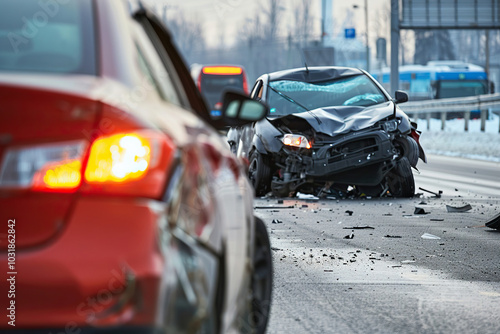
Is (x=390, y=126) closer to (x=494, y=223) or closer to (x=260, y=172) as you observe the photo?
(x=260, y=172)

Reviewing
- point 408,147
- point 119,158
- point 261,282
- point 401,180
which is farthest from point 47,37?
point 401,180

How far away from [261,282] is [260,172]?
9470mm

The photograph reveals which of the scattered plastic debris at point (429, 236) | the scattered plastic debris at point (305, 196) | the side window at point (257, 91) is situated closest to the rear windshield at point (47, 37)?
the scattered plastic debris at point (429, 236)

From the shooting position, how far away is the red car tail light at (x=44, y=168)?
279 centimetres

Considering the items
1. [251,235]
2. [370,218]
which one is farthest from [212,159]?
[370,218]

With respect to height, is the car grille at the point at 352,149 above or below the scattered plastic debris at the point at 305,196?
above

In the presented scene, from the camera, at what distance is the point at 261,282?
462cm

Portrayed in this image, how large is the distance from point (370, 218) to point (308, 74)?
395cm

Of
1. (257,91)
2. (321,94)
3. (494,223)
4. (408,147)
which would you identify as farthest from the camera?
(257,91)

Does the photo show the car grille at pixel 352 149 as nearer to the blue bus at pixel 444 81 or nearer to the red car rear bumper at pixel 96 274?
the red car rear bumper at pixel 96 274

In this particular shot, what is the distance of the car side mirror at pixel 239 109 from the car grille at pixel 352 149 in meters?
8.74

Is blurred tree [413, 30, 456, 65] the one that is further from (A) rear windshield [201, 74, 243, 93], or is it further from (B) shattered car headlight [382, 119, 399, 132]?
(B) shattered car headlight [382, 119, 399, 132]

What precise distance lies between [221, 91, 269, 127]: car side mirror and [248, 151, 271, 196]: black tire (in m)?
9.39

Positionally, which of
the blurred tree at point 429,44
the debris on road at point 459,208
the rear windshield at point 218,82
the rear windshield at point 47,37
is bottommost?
the blurred tree at point 429,44
